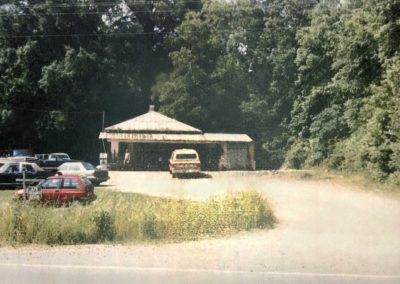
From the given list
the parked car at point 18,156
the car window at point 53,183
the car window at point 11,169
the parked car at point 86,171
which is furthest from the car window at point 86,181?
the car window at point 11,169

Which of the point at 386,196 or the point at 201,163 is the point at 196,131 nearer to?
the point at 201,163

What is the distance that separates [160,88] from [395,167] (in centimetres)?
901

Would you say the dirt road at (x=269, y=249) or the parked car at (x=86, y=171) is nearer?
the dirt road at (x=269, y=249)

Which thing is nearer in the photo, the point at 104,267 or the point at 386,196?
the point at 104,267

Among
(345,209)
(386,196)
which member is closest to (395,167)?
(386,196)

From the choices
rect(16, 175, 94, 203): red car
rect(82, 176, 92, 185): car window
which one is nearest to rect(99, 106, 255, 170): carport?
rect(82, 176, 92, 185): car window

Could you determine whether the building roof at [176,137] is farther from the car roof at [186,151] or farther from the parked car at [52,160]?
the parked car at [52,160]

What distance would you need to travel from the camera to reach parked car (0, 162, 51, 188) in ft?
64.6

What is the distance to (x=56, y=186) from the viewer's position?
1530 centimetres

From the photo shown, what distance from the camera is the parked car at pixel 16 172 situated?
19.7 metres

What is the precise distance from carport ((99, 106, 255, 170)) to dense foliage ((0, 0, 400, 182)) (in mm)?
467

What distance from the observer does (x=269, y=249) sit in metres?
10.9

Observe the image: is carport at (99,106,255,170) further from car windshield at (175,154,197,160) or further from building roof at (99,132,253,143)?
car windshield at (175,154,197,160)

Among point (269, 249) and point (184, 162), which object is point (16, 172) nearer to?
point (184, 162)
